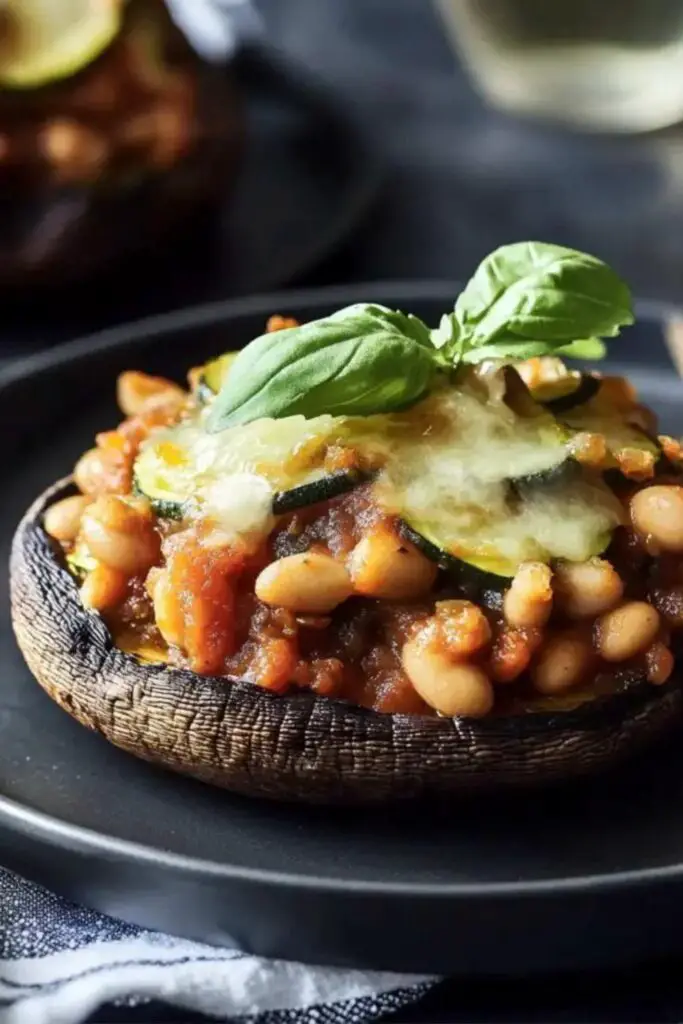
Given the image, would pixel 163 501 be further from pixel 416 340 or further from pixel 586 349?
pixel 586 349

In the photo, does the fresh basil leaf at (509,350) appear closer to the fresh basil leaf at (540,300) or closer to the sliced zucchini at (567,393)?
the fresh basil leaf at (540,300)

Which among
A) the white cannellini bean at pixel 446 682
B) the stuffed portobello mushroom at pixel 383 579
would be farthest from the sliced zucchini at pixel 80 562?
the white cannellini bean at pixel 446 682

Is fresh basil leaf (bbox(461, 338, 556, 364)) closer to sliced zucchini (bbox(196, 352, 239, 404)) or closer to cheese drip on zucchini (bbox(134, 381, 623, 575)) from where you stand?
cheese drip on zucchini (bbox(134, 381, 623, 575))

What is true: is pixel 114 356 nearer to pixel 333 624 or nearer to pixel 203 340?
pixel 203 340

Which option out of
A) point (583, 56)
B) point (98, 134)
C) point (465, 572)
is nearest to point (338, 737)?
point (465, 572)

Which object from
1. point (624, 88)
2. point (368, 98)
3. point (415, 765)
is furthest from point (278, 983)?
point (368, 98)

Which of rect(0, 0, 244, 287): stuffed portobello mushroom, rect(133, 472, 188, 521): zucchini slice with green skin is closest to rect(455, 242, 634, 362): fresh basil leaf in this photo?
rect(133, 472, 188, 521): zucchini slice with green skin
